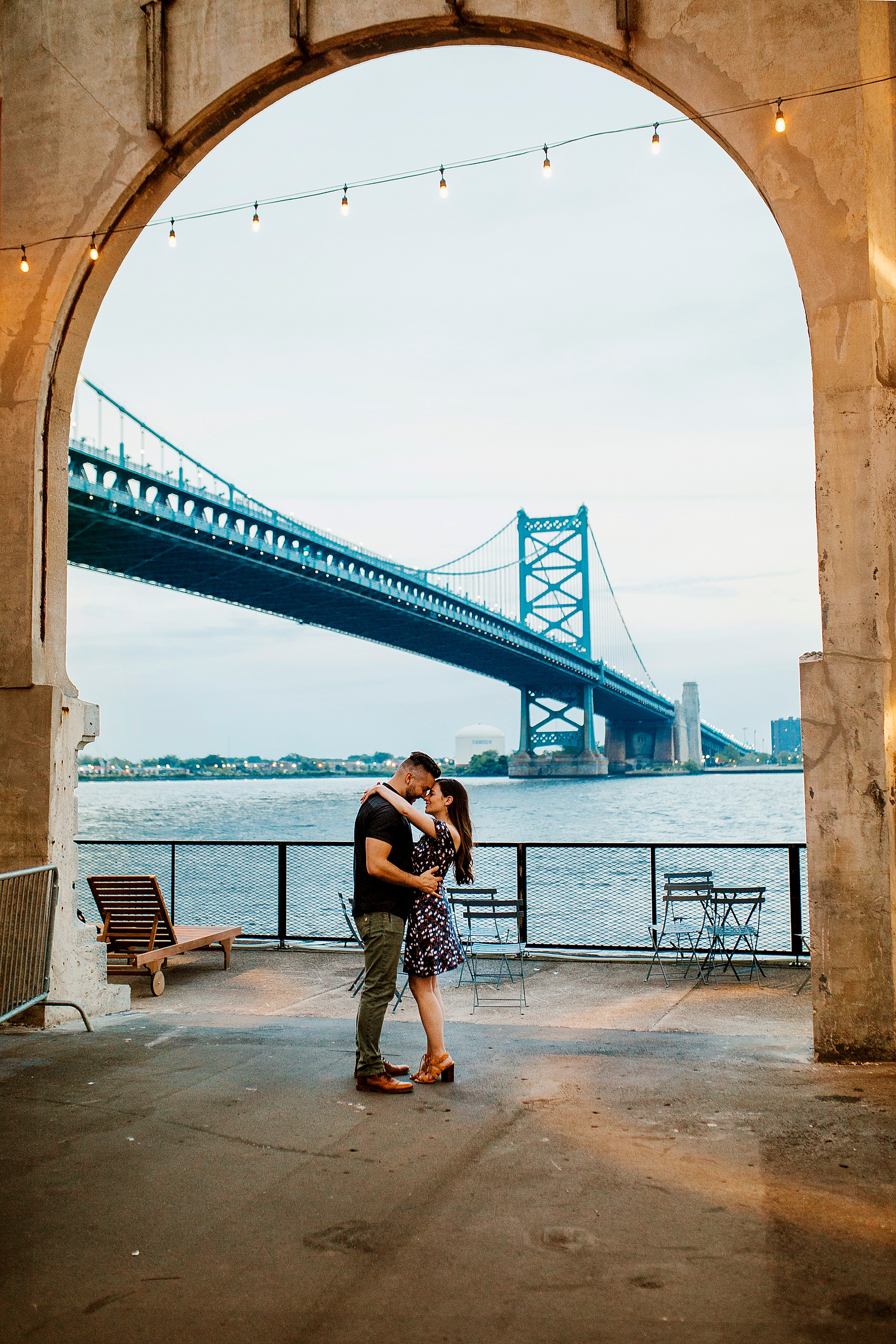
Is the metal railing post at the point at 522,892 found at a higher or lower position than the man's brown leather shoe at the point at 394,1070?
higher

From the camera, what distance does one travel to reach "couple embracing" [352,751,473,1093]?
4754 mm

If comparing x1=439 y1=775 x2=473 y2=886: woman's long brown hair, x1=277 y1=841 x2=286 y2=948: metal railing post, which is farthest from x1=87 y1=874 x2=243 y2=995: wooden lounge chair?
x1=439 y1=775 x2=473 y2=886: woman's long brown hair

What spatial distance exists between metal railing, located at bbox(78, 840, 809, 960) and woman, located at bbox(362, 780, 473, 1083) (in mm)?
3319

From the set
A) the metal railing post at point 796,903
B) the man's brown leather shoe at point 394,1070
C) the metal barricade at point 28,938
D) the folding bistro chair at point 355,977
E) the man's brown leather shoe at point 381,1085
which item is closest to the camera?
the man's brown leather shoe at point 381,1085

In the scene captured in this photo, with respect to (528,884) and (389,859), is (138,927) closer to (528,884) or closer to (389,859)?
(389,859)

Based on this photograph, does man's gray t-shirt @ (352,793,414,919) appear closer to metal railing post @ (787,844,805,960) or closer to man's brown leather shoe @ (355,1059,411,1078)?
man's brown leather shoe @ (355,1059,411,1078)

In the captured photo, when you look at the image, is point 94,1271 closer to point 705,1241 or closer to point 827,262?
point 705,1241

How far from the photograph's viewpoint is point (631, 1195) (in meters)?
3.53

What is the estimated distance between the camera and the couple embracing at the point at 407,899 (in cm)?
475

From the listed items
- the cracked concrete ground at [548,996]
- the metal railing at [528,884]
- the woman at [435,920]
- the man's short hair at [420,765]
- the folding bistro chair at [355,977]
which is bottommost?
the metal railing at [528,884]

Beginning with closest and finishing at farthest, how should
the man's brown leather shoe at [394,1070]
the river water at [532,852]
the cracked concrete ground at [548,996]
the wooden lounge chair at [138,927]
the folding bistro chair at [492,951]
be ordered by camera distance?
the man's brown leather shoe at [394,1070] → the cracked concrete ground at [548,996] → the folding bistro chair at [492,951] → the wooden lounge chair at [138,927] → the river water at [532,852]

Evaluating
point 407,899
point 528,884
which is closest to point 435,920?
point 407,899

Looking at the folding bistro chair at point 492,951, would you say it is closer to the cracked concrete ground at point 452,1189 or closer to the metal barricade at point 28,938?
the cracked concrete ground at point 452,1189

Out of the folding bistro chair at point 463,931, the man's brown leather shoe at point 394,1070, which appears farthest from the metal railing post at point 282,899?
the man's brown leather shoe at point 394,1070
